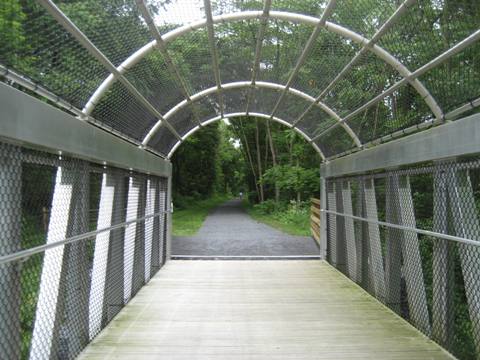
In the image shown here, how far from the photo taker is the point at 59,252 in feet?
11.1

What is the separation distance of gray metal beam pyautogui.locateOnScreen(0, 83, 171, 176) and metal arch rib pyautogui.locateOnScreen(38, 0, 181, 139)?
0.56 meters

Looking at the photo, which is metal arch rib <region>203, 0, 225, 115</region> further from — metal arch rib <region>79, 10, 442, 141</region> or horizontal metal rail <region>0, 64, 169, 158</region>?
horizontal metal rail <region>0, 64, 169, 158</region>

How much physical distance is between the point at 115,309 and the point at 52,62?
8.89 feet

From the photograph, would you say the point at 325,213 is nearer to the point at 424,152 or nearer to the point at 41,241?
the point at 424,152

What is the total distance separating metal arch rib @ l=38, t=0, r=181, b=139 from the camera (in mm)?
2898

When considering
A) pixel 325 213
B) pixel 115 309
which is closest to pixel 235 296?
pixel 115 309

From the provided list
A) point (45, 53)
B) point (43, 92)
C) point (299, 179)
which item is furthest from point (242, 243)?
point (45, 53)

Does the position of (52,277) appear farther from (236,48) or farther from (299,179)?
(299,179)

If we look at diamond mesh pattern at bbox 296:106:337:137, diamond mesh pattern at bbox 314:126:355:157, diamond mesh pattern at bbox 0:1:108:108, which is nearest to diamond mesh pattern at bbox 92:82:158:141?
diamond mesh pattern at bbox 0:1:108:108

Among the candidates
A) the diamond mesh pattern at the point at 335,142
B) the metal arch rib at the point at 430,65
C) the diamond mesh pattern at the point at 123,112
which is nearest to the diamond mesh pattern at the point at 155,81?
the diamond mesh pattern at the point at 123,112

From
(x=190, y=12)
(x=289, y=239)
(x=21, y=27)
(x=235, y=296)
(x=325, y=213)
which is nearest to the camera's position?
(x=21, y=27)

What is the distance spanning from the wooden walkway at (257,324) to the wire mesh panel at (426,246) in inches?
8.5

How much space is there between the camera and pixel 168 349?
3791 mm

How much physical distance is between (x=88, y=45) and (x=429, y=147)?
2.72m
